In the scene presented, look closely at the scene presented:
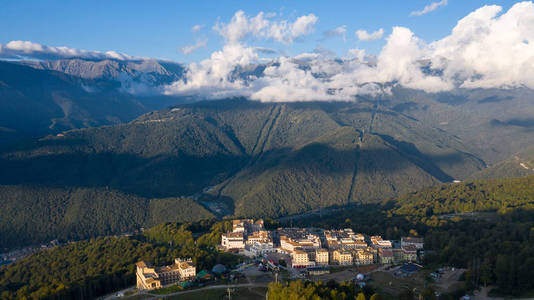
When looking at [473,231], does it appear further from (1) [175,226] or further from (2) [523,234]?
(1) [175,226]

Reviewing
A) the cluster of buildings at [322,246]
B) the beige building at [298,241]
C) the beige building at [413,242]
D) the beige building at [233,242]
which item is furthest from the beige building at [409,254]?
the beige building at [233,242]

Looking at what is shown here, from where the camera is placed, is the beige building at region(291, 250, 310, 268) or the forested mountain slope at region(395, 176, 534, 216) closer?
the beige building at region(291, 250, 310, 268)

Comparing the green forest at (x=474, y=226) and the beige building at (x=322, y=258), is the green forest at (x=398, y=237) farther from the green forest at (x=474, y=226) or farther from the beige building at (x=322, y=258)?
the beige building at (x=322, y=258)

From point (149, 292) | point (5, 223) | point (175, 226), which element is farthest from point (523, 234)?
point (5, 223)

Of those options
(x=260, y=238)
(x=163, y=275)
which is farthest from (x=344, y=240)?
(x=163, y=275)

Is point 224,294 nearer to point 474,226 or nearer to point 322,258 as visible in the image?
point 322,258

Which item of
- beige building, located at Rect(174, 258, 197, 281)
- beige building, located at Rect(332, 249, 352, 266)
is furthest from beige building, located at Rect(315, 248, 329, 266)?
beige building, located at Rect(174, 258, 197, 281)

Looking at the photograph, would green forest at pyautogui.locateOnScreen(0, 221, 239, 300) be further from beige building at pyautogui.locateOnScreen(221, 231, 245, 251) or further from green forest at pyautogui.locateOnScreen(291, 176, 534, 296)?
green forest at pyautogui.locateOnScreen(291, 176, 534, 296)
